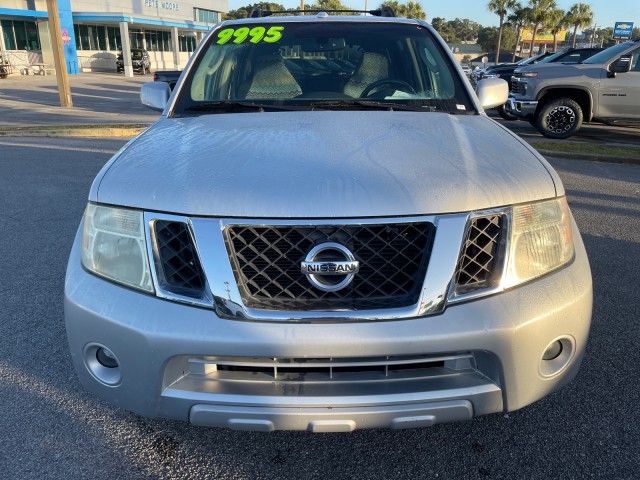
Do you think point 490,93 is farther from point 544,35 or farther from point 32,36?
point 544,35

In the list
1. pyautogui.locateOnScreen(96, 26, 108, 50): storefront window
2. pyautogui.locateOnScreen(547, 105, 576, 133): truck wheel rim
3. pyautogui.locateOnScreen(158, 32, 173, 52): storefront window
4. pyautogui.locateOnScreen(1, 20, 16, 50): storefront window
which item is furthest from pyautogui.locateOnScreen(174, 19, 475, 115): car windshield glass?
pyautogui.locateOnScreen(158, 32, 173, 52): storefront window

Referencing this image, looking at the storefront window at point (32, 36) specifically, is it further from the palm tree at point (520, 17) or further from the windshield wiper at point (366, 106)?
the palm tree at point (520, 17)

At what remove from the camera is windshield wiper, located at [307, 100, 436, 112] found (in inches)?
114

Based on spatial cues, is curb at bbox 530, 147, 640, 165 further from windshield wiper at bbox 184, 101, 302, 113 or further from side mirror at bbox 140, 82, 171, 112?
side mirror at bbox 140, 82, 171, 112

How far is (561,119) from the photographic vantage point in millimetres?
10078

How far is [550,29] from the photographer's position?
203 feet

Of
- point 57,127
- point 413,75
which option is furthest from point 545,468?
point 57,127

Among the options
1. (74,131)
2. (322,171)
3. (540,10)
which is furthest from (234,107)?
(540,10)

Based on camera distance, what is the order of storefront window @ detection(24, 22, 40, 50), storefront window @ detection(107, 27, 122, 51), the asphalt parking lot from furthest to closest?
storefront window @ detection(107, 27, 122, 51)
storefront window @ detection(24, 22, 40, 50)
the asphalt parking lot

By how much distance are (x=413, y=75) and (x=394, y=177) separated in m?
1.67

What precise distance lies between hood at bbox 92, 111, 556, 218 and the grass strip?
22.5ft

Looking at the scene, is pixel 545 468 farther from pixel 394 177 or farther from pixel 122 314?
pixel 122 314

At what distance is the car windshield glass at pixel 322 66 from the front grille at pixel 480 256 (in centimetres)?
140

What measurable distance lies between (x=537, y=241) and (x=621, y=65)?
9.30 m
